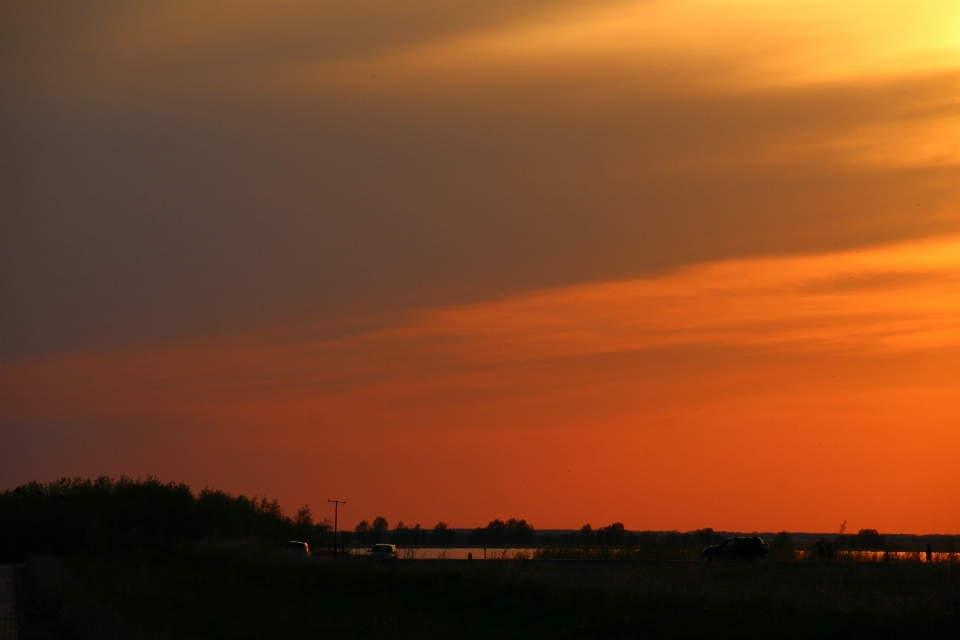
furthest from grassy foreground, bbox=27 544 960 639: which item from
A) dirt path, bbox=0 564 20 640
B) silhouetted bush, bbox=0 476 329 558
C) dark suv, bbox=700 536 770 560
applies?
silhouetted bush, bbox=0 476 329 558

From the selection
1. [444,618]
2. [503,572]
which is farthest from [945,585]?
[503,572]

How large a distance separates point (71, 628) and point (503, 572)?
48.2ft

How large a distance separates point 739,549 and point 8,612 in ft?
139

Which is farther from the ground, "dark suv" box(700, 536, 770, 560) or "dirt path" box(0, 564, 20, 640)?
"dark suv" box(700, 536, 770, 560)

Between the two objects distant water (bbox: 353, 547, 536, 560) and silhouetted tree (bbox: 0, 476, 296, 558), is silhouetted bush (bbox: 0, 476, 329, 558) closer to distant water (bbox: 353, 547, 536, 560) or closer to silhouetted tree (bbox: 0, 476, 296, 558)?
silhouetted tree (bbox: 0, 476, 296, 558)

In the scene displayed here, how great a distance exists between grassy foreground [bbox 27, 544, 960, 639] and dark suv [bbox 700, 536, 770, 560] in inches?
477

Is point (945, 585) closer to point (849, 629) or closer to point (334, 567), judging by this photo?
point (849, 629)

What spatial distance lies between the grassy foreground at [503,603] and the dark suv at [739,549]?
1212 cm

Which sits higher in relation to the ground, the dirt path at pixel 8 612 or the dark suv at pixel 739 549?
the dark suv at pixel 739 549

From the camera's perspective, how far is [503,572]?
128 feet

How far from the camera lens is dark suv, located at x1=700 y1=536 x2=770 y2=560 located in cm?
6569

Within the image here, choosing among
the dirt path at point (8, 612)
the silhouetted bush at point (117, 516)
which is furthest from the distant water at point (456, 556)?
the silhouetted bush at point (117, 516)

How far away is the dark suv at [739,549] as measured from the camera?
65688 millimetres

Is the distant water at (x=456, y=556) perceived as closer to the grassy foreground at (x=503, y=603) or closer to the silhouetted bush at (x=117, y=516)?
the grassy foreground at (x=503, y=603)
